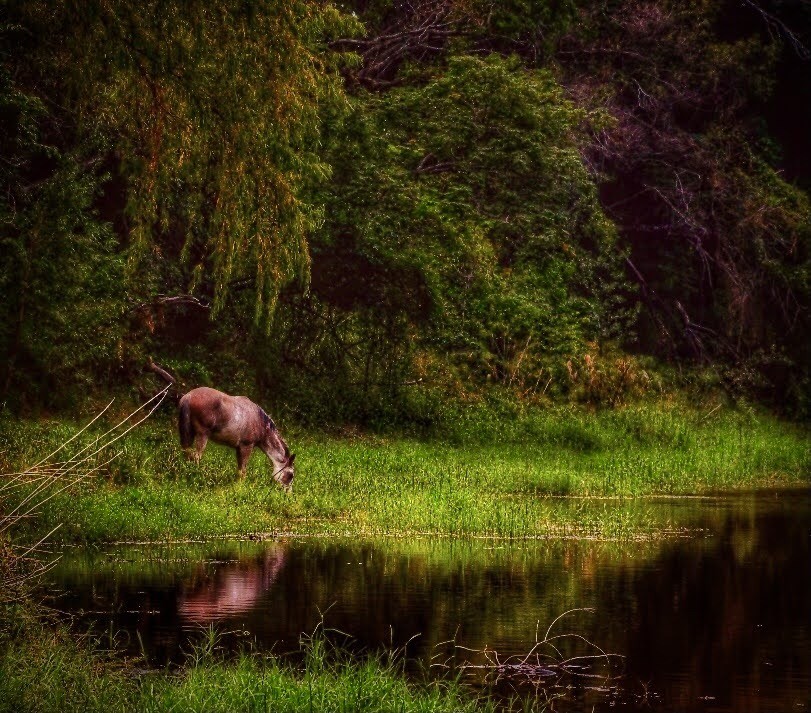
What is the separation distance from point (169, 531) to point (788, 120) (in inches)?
983

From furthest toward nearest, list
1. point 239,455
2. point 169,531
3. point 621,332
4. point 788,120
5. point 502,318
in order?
point 788,120
point 621,332
point 502,318
point 239,455
point 169,531

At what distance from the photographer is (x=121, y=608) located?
11758 mm

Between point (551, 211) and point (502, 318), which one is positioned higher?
point (551, 211)

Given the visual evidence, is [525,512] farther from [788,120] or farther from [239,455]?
[788,120]

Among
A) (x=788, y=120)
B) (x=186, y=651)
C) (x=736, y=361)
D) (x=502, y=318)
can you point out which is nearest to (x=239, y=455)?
(x=502, y=318)

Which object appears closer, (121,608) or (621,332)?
(121,608)

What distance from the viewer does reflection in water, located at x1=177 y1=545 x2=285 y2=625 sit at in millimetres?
11703

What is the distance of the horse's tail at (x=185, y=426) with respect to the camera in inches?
818

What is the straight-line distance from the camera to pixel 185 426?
20891mm

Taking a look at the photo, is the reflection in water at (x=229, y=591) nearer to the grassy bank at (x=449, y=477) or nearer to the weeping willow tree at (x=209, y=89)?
the grassy bank at (x=449, y=477)

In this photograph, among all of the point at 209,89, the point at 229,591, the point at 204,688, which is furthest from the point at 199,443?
the point at 204,688

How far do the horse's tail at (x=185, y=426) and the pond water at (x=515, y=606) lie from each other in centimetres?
555

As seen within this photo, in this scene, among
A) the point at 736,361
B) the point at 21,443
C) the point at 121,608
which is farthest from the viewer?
the point at 736,361

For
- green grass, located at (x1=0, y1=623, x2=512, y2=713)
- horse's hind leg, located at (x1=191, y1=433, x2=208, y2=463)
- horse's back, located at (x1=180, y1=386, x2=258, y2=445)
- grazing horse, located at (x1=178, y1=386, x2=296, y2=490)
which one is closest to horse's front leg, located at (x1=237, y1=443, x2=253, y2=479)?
grazing horse, located at (x1=178, y1=386, x2=296, y2=490)
